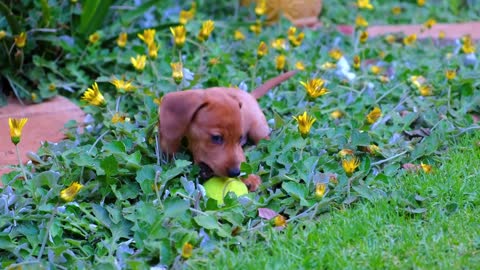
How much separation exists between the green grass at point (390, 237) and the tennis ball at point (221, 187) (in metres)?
0.36

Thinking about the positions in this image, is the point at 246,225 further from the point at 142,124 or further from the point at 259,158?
the point at 142,124

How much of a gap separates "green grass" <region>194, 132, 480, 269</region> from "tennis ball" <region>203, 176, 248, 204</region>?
0.36 metres

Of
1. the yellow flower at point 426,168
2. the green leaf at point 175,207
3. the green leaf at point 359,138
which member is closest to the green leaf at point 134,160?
the green leaf at point 175,207

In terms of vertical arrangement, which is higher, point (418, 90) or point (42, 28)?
point (42, 28)

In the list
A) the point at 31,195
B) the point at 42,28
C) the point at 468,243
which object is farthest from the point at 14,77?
the point at 468,243

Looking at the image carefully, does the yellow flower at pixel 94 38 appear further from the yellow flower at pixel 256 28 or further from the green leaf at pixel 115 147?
the green leaf at pixel 115 147

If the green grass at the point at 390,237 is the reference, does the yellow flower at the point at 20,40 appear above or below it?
above

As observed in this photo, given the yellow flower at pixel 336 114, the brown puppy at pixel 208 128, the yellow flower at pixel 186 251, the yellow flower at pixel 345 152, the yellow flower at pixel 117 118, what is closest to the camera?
the yellow flower at pixel 186 251

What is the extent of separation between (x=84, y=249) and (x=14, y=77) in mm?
2165

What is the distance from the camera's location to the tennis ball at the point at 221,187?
376 cm

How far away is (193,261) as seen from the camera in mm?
3154

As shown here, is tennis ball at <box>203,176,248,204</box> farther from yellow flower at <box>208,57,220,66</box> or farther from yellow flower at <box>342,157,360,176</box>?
yellow flower at <box>208,57,220,66</box>

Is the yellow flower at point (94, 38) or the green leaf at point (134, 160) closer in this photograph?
the green leaf at point (134, 160)

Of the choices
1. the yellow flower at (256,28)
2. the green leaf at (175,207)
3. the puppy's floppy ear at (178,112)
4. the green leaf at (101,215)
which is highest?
the puppy's floppy ear at (178,112)
